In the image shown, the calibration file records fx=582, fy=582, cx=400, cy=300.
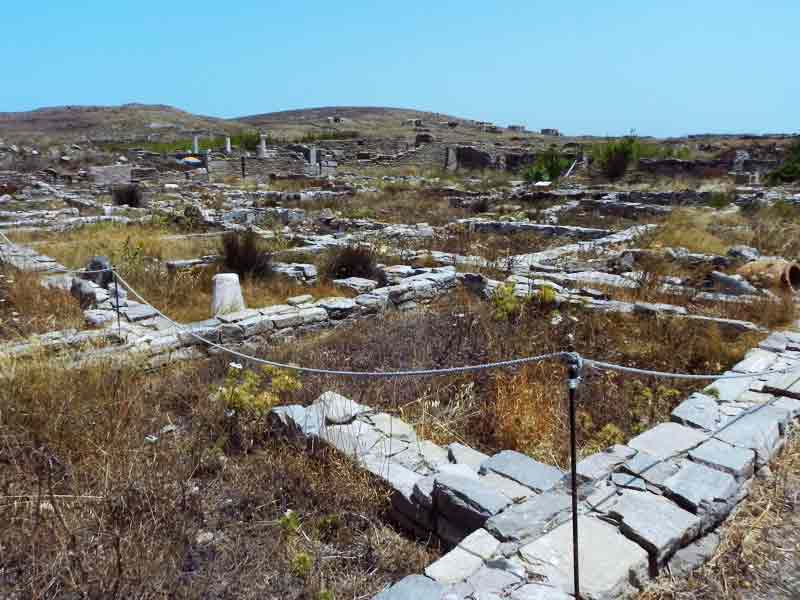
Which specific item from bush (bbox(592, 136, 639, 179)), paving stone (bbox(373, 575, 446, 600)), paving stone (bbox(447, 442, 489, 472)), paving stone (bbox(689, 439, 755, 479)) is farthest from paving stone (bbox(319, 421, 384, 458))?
bush (bbox(592, 136, 639, 179))

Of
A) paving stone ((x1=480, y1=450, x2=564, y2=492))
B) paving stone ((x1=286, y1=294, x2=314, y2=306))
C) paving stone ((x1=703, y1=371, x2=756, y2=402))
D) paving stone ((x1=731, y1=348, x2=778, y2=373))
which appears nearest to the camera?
paving stone ((x1=480, y1=450, x2=564, y2=492))

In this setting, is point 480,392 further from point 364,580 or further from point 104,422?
point 104,422

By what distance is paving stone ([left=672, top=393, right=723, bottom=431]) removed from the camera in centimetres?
395

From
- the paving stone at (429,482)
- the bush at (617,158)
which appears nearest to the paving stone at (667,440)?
the paving stone at (429,482)

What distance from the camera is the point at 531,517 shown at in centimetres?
288

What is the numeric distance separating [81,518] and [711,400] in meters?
4.16

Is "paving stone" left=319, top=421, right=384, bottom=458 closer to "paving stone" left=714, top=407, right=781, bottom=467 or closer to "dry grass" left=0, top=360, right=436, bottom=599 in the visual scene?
"dry grass" left=0, top=360, right=436, bottom=599

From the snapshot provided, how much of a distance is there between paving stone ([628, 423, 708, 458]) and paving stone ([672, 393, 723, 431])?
85 mm

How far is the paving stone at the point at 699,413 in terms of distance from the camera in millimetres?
3950

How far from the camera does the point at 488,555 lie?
8.68 ft

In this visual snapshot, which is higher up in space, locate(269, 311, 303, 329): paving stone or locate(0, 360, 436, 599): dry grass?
locate(269, 311, 303, 329): paving stone

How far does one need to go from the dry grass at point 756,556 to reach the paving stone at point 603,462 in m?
0.61

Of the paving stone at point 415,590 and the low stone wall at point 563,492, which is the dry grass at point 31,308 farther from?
the paving stone at point 415,590

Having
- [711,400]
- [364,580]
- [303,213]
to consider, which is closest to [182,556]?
[364,580]
